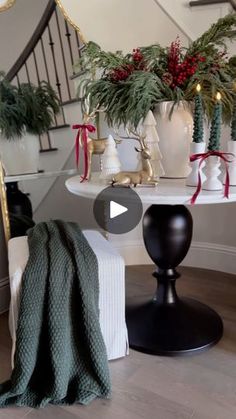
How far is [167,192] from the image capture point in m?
1.22

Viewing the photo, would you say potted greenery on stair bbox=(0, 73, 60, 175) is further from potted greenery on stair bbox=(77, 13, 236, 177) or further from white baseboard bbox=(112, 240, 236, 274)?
white baseboard bbox=(112, 240, 236, 274)

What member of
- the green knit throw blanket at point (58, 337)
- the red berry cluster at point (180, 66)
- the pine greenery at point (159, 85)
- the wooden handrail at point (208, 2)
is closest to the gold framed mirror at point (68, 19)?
the wooden handrail at point (208, 2)

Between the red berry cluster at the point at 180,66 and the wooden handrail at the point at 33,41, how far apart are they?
0.89 meters

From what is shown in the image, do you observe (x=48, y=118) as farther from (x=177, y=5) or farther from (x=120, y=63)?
(x=177, y=5)

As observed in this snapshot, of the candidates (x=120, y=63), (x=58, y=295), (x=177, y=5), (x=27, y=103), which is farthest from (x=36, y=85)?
(x=58, y=295)

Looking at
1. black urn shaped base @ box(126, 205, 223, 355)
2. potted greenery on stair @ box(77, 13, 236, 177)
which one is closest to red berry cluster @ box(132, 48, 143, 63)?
potted greenery on stair @ box(77, 13, 236, 177)

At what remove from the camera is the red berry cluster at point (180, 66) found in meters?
1.38

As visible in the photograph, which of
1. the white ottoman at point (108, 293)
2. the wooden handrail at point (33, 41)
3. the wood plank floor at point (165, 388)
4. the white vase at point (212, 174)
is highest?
the wooden handrail at point (33, 41)

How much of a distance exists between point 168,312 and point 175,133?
83 centimetres

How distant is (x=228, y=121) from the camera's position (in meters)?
1.56

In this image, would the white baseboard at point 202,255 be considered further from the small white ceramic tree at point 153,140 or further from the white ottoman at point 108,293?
the small white ceramic tree at point 153,140

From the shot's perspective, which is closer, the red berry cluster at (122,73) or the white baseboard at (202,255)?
the red berry cluster at (122,73)

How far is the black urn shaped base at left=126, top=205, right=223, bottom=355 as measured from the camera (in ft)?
5.00
